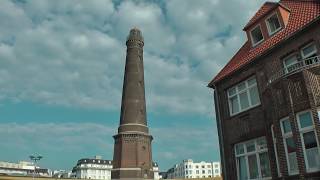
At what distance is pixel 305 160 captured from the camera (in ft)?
51.1

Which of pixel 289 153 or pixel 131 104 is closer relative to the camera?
pixel 289 153

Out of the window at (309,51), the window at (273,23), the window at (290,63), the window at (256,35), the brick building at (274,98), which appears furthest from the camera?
the window at (256,35)

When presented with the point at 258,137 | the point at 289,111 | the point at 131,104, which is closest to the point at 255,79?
the point at 258,137

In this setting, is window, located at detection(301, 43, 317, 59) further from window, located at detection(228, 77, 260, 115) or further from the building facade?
the building facade

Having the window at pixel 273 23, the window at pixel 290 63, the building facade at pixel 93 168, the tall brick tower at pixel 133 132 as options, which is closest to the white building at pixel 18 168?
the building facade at pixel 93 168

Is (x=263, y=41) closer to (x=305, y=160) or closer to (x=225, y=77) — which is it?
(x=225, y=77)

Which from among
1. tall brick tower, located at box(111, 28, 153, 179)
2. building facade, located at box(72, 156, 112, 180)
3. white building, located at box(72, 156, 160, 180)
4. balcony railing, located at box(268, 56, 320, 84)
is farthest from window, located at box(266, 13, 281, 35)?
building facade, located at box(72, 156, 112, 180)

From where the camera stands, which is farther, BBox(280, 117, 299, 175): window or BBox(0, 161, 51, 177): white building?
BBox(0, 161, 51, 177): white building

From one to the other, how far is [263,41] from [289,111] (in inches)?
265

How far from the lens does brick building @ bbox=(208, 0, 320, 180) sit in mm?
15703

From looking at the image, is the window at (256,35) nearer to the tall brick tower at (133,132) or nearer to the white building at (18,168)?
the tall brick tower at (133,132)

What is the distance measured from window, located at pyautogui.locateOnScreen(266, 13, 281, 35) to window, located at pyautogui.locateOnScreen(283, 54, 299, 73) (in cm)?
296

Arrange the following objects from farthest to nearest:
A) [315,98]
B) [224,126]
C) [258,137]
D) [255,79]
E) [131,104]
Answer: [131,104]
[224,126]
[255,79]
[258,137]
[315,98]

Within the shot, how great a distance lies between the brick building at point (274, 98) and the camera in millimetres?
15703
